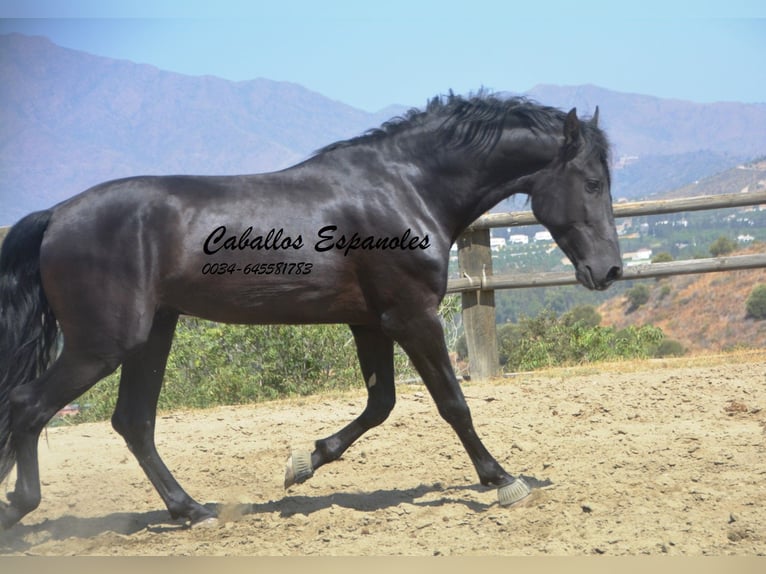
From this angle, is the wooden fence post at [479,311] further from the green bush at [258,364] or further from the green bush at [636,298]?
the green bush at [636,298]

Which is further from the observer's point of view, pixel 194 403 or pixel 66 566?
pixel 194 403

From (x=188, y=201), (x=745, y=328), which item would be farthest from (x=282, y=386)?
(x=745, y=328)

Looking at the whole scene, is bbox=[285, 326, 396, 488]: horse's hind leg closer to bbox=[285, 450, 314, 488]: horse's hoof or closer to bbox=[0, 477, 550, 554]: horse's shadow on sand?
bbox=[285, 450, 314, 488]: horse's hoof

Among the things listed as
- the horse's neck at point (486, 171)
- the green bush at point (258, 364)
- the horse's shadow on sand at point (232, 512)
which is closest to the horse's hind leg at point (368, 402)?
the horse's shadow on sand at point (232, 512)

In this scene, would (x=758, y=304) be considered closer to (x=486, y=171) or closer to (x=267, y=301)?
(x=486, y=171)

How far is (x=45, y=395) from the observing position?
13.0 feet

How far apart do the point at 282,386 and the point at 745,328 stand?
90.9 ft

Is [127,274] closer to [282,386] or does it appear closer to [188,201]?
[188,201]

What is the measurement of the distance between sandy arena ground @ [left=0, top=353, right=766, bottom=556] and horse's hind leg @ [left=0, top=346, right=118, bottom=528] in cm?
50

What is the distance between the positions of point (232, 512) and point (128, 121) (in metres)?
13.2

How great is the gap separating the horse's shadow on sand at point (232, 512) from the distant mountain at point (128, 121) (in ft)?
6.03

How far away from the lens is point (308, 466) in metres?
4.48

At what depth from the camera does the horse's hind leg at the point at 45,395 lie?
13.0 feet

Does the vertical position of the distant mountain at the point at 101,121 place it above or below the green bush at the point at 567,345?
above
